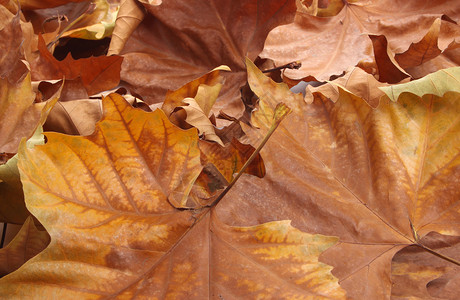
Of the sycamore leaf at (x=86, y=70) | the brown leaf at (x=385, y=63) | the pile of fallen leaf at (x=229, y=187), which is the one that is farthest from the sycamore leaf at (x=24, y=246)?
the brown leaf at (x=385, y=63)

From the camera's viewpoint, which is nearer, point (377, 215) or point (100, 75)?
point (377, 215)

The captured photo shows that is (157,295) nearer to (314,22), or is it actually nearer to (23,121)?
(23,121)

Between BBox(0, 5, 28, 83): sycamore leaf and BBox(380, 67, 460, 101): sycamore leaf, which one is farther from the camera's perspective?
BBox(0, 5, 28, 83): sycamore leaf

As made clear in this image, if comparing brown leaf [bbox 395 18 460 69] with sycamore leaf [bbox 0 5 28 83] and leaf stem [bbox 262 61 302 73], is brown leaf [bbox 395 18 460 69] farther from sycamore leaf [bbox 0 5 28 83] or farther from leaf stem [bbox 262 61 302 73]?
sycamore leaf [bbox 0 5 28 83]

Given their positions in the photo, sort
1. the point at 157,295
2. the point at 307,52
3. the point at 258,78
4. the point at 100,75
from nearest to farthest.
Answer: the point at 157,295 < the point at 258,78 < the point at 100,75 < the point at 307,52

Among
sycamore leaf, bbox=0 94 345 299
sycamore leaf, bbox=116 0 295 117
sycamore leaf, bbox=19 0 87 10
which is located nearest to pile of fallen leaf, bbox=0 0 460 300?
sycamore leaf, bbox=0 94 345 299

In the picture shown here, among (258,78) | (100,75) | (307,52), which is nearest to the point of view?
(258,78)

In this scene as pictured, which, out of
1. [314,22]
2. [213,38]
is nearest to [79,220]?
[213,38]
